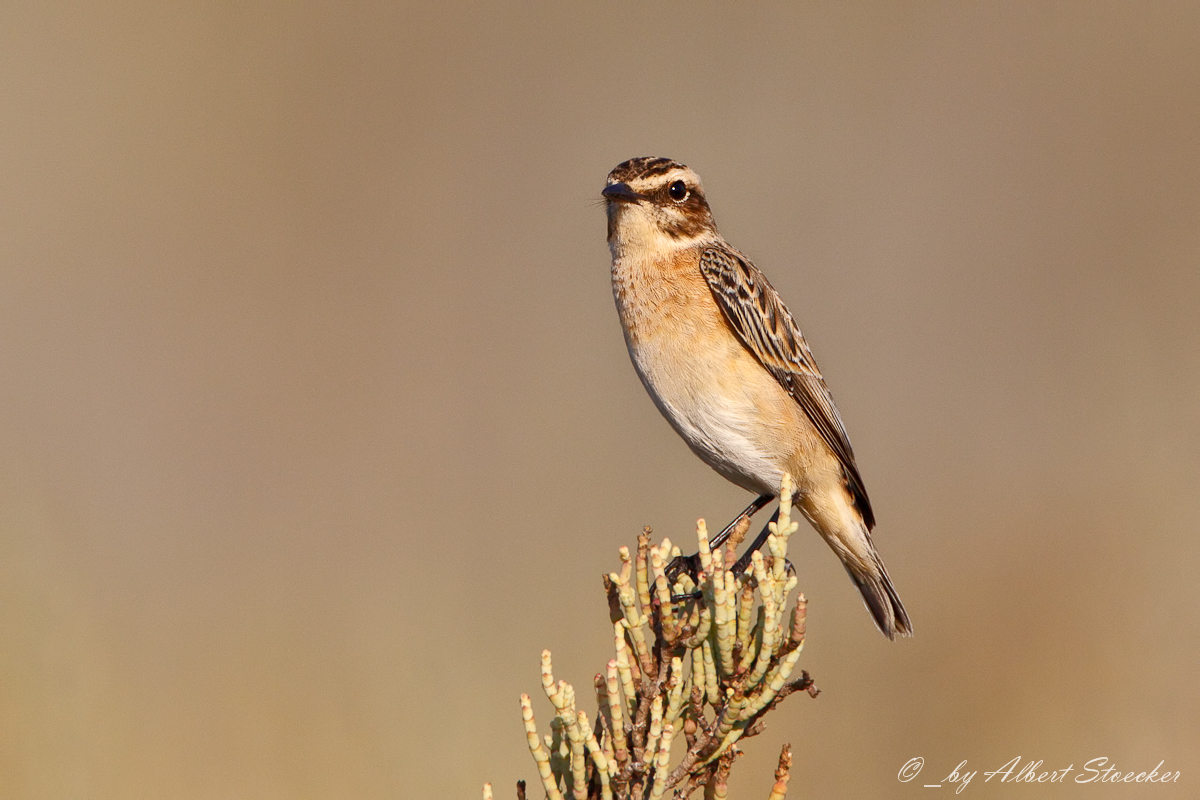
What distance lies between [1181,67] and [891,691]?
9.71 m

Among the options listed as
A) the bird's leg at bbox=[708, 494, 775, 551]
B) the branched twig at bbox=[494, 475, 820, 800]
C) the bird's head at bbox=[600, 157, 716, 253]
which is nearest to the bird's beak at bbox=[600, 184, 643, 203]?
the bird's head at bbox=[600, 157, 716, 253]

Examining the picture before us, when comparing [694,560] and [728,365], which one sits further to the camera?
[728,365]

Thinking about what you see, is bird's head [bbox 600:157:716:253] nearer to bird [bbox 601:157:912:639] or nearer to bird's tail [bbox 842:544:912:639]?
bird [bbox 601:157:912:639]

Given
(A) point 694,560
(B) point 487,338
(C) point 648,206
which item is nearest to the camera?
(A) point 694,560

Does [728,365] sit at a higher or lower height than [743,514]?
higher

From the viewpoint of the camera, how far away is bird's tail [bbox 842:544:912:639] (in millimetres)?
5676

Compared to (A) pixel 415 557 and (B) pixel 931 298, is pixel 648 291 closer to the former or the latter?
(A) pixel 415 557

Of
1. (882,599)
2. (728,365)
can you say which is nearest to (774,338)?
(728,365)

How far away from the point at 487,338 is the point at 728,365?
643cm

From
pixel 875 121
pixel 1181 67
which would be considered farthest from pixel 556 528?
pixel 1181 67

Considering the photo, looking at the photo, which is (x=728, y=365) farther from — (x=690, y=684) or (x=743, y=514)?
(x=690, y=684)

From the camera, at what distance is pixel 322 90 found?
15.1 m

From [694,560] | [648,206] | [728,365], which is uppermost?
[648,206]

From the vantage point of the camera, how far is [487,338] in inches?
456
